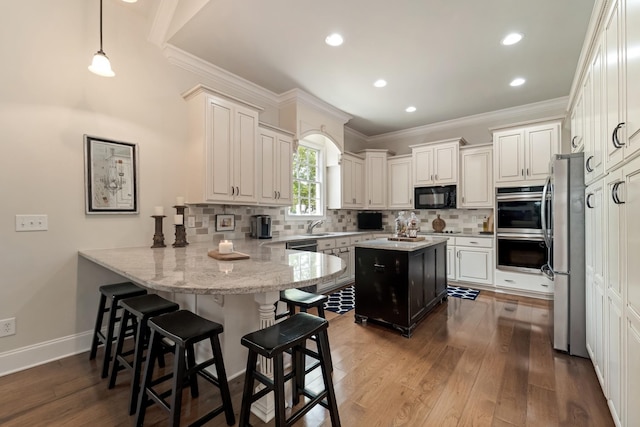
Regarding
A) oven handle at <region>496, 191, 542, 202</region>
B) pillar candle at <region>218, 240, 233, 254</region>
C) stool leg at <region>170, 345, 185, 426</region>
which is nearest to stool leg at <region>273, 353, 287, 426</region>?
stool leg at <region>170, 345, 185, 426</region>

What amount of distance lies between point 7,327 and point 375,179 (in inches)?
203

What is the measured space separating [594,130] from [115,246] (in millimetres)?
4031

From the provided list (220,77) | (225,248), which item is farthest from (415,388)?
(220,77)

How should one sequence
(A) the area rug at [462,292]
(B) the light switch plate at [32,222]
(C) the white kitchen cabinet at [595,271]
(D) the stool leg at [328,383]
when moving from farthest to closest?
(A) the area rug at [462,292], (B) the light switch plate at [32,222], (C) the white kitchen cabinet at [595,271], (D) the stool leg at [328,383]

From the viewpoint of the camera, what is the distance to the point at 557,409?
1.69 m

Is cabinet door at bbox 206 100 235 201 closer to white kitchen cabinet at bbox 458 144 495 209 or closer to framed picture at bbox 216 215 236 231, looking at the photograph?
framed picture at bbox 216 215 236 231

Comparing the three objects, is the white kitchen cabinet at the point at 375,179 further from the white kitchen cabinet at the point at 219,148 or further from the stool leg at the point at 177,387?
the stool leg at the point at 177,387

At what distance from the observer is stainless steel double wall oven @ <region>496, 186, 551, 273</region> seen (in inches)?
150

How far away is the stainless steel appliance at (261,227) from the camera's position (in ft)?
11.9

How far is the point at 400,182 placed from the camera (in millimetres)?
5430

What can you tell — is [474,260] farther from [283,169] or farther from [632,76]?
[632,76]

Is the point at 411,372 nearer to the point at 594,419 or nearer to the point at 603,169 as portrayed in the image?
the point at 594,419

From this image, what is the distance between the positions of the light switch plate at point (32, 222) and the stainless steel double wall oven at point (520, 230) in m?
5.24

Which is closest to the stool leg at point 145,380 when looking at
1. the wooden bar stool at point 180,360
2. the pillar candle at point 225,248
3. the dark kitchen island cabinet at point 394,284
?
the wooden bar stool at point 180,360
